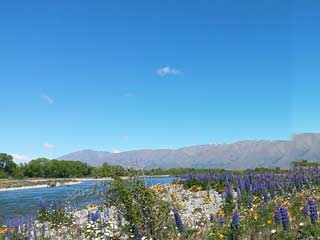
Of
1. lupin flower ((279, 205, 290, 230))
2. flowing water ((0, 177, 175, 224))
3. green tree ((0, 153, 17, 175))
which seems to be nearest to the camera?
lupin flower ((279, 205, 290, 230))

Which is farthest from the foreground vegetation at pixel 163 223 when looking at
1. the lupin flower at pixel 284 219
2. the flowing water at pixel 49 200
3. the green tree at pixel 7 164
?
the green tree at pixel 7 164

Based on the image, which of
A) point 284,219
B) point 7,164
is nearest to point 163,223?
point 284,219

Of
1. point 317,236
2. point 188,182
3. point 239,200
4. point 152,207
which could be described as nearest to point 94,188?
point 152,207

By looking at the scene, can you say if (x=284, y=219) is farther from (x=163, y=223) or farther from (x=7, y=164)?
(x=7, y=164)

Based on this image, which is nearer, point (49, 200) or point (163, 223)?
point (163, 223)

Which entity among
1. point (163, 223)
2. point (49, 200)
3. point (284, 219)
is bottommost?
point (49, 200)

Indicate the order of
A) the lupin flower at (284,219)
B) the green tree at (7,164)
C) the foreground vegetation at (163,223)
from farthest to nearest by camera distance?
the green tree at (7,164), the foreground vegetation at (163,223), the lupin flower at (284,219)

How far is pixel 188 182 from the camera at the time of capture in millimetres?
25250

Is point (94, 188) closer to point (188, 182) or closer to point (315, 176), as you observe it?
point (315, 176)

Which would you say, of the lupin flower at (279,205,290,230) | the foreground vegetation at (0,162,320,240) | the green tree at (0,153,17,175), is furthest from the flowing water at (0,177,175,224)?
the green tree at (0,153,17,175)

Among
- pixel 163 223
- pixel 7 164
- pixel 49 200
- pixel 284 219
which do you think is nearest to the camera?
pixel 284 219

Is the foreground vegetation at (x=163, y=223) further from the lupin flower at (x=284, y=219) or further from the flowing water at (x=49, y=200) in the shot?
the flowing water at (x=49, y=200)

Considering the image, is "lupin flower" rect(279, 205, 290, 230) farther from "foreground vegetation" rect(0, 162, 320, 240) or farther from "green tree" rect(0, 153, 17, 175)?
"green tree" rect(0, 153, 17, 175)

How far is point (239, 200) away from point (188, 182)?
12.9 metres
